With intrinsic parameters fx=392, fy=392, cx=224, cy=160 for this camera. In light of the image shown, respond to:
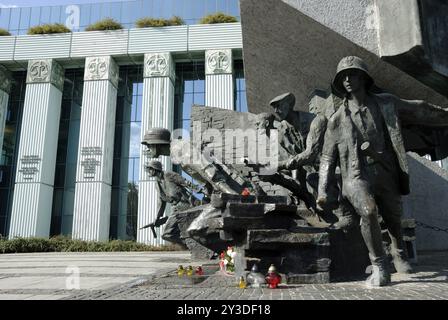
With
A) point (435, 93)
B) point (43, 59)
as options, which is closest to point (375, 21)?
point (435, 93)

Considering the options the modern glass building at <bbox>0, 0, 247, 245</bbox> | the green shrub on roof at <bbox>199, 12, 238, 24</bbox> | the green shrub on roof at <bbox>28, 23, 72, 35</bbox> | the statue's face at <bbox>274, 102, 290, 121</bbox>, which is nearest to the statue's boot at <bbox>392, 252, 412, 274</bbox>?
the statue's face at <bbox>274, 102, 290, 121</bbox>

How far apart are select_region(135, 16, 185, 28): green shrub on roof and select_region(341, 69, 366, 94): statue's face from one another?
18.6 meters

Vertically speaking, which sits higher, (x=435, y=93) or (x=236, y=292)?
(x=435, y=93)

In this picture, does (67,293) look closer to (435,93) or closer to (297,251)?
(297,251)

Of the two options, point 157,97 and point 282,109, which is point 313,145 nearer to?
point 282,109

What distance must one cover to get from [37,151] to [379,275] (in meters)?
19.7

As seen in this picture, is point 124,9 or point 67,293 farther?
point 124,9

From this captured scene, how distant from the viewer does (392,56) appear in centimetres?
518

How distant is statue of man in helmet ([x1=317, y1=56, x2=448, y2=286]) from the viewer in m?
3.43

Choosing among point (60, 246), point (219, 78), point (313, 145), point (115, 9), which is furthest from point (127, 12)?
point (313, 145)

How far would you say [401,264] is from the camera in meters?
4.12

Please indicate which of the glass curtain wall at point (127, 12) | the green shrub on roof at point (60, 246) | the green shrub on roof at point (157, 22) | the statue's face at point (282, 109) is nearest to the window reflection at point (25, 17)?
the glass curtain wall at point (127, 12)

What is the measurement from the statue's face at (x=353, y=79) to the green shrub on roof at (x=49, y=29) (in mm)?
20955
